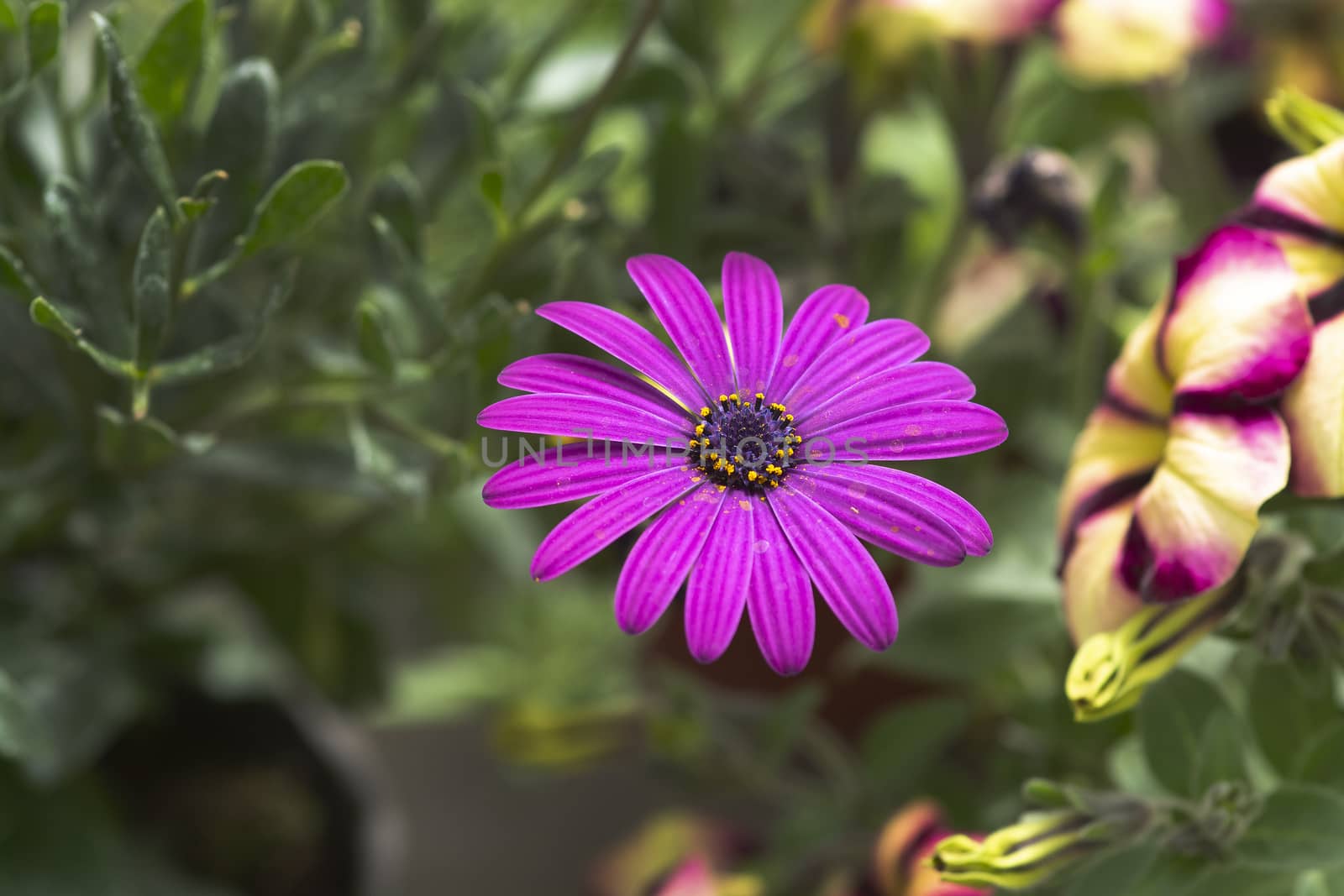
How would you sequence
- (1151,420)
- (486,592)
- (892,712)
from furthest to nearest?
1. (486,592)
2. (892,712)
3. (1151,420)

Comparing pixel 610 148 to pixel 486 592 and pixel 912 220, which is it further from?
pixel 486 592

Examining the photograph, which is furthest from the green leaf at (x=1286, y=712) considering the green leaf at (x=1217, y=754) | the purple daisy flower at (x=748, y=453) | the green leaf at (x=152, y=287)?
the green leaf at (x=152, y=287)

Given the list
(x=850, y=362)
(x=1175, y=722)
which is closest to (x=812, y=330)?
(x=850, y=362)

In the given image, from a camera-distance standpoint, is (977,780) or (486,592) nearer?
(977,780)

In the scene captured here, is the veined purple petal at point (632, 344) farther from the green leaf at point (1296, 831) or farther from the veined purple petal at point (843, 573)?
the green leaf at point (1296, 831)

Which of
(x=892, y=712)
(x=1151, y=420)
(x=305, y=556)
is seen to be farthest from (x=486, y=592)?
(x=1151, y=420)

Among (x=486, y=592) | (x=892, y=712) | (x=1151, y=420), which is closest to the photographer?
(x=1151, y=420)

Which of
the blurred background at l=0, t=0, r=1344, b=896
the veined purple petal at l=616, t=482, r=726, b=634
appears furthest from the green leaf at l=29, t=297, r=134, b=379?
the veined purple petal at l=616, t=482, r=726, b=634
